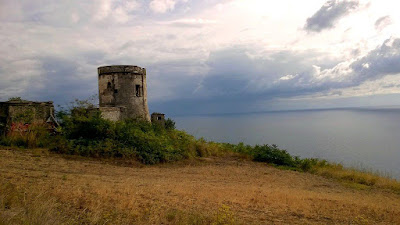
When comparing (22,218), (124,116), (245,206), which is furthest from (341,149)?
(22,218)

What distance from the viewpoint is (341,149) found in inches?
1404

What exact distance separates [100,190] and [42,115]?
10.9 meters

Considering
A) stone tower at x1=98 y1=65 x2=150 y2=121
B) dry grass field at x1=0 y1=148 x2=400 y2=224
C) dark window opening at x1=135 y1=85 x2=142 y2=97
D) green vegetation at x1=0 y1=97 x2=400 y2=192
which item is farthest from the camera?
dark window opening at x1=135 y1=85 x2=142 y2=97

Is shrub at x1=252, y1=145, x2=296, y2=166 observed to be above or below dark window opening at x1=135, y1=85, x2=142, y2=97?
below

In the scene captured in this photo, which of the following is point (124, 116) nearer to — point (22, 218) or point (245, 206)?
point (245, 206)

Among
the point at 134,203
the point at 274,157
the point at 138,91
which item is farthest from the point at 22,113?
the point at 274,157

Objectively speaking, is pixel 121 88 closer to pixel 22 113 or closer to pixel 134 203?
pixel 22 113

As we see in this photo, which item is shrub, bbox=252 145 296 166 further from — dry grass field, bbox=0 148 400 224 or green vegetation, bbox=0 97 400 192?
dry grass field, bbox=0 148 400 224

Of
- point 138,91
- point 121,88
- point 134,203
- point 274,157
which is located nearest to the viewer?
point 134,203

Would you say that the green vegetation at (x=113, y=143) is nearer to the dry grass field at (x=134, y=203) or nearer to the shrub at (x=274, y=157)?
the shrub at (x=274, y=157)

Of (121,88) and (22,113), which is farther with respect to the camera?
(121,88)

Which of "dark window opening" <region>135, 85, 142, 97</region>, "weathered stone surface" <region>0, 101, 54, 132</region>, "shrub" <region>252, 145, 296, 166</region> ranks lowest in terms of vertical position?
"shrub" <region>252, 145, 296, 166</region>

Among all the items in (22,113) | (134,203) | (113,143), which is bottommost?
(134,203)

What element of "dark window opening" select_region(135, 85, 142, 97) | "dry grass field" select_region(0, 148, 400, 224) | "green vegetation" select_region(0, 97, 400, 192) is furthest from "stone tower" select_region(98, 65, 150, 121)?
"dry grass field" select_region(0, 148, 400, 224)
